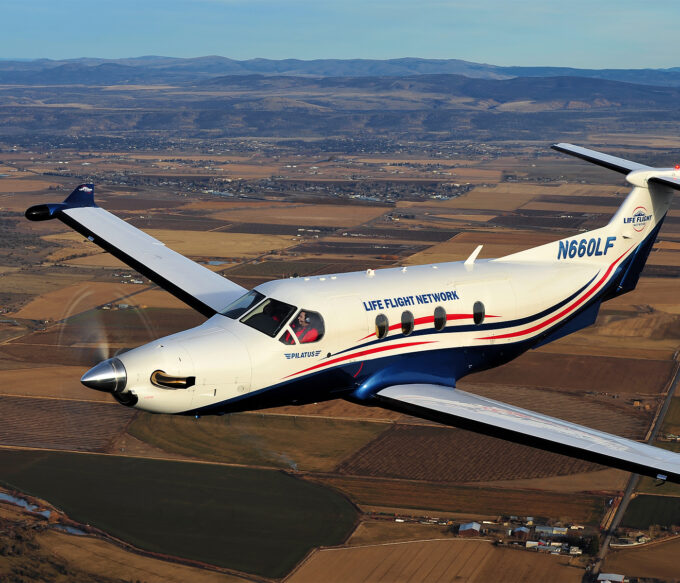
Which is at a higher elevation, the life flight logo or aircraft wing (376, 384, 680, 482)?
the life flight logo

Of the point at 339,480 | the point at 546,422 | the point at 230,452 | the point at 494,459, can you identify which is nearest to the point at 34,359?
the point at 230,452

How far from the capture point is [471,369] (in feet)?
120

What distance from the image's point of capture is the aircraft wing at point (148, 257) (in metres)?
38.8

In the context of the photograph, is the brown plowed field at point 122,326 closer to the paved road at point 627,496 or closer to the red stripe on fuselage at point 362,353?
the paved road at point 627,496

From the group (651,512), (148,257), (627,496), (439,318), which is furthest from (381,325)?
(627,496)

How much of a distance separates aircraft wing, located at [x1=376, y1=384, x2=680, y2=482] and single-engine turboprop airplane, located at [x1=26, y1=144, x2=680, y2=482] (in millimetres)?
54

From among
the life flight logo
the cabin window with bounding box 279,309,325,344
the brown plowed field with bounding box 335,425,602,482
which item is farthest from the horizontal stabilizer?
the brown plowed field with bounding box 335,425,602,482

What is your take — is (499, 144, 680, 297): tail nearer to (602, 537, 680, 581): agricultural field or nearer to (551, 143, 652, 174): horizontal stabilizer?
(551, 143, 652, 174): horizontal stabilizer

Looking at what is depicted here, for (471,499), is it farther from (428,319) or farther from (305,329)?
(305,329)

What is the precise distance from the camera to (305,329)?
31.7 meters

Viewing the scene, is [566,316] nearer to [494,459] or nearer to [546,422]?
[546,422]

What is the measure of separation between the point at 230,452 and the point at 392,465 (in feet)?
38.7

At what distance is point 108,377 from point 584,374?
63.8 meters

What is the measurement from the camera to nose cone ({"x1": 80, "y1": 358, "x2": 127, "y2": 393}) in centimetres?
2731
